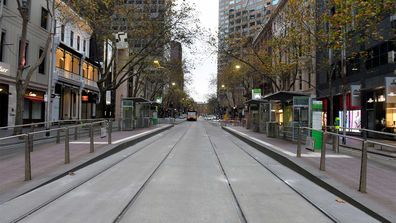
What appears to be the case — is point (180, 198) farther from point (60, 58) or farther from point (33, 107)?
point (60, 58)

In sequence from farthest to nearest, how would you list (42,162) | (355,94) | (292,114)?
(355,94) → (292,114) → (42,162)

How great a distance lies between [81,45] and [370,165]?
41.2 metres

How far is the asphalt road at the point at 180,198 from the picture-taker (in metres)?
6.24

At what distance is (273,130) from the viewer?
24.7 meters

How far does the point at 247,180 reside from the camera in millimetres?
9797

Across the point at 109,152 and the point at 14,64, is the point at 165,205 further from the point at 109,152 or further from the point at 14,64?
the point at 14,64

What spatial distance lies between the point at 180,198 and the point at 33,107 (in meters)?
30.2

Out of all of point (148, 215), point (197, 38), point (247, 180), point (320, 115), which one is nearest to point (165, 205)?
point (148, 215)

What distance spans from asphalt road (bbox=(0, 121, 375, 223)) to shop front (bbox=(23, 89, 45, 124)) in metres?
23.6

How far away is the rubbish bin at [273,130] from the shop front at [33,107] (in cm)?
2011

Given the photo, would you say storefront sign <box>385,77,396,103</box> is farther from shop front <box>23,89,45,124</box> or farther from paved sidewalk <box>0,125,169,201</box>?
shop front <box>23,89,45,124</box>

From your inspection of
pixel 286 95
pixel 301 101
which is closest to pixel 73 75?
pixel 286 95

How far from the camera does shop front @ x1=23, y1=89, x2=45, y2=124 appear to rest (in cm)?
3219

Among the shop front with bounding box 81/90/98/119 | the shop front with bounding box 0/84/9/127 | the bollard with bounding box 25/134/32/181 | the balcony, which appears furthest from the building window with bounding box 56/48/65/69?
the bollard with bounding box 25/134/32/181
